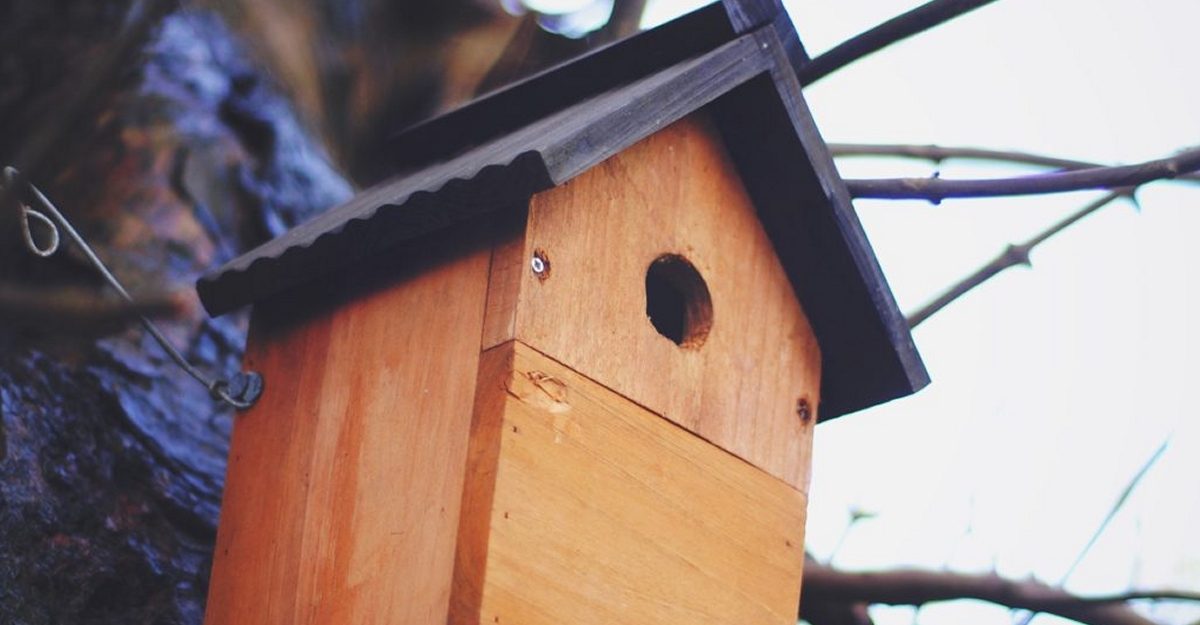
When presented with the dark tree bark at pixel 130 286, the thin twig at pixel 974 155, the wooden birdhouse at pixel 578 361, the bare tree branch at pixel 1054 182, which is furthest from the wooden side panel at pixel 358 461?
the thin twig at pixel 974 155

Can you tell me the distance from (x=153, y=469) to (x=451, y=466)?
1.46 m

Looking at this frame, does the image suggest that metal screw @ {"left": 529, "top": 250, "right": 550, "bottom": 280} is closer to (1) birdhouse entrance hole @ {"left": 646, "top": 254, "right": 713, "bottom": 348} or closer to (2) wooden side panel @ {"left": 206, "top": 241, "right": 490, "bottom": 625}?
(2) wooden side panel @ {"left": 206, "top": 241, "right": 490, "bottom": 625}

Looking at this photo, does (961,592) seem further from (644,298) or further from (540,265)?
(540,265)

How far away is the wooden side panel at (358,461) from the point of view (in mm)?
2742

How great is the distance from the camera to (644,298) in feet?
9.87

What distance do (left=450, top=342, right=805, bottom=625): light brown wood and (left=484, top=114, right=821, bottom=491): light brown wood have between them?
0.18 feet

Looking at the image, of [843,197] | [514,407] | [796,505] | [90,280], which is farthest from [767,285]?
[90,280]

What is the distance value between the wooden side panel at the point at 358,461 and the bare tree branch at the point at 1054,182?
921mm

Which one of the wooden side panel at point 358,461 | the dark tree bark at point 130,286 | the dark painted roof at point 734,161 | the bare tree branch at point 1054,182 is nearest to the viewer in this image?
the wooden side panel at point 358,461

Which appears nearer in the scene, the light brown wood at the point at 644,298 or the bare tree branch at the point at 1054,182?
the light brown wood at the point at 644,298

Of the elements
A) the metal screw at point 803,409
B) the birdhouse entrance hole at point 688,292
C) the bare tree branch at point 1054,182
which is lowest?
the metal screw at point 803,409

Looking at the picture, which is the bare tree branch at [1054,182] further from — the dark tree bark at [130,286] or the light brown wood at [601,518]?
the dark tree bark at [130,286]

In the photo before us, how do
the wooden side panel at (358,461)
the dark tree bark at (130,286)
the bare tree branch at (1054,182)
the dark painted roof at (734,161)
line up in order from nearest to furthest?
the wooden side panel at (358,461) < the dark painted roof at (734,161) < the bare tree branch at (1054,182) < the dark tree bark at (130,286)

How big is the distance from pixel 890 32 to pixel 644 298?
2.73 feet
